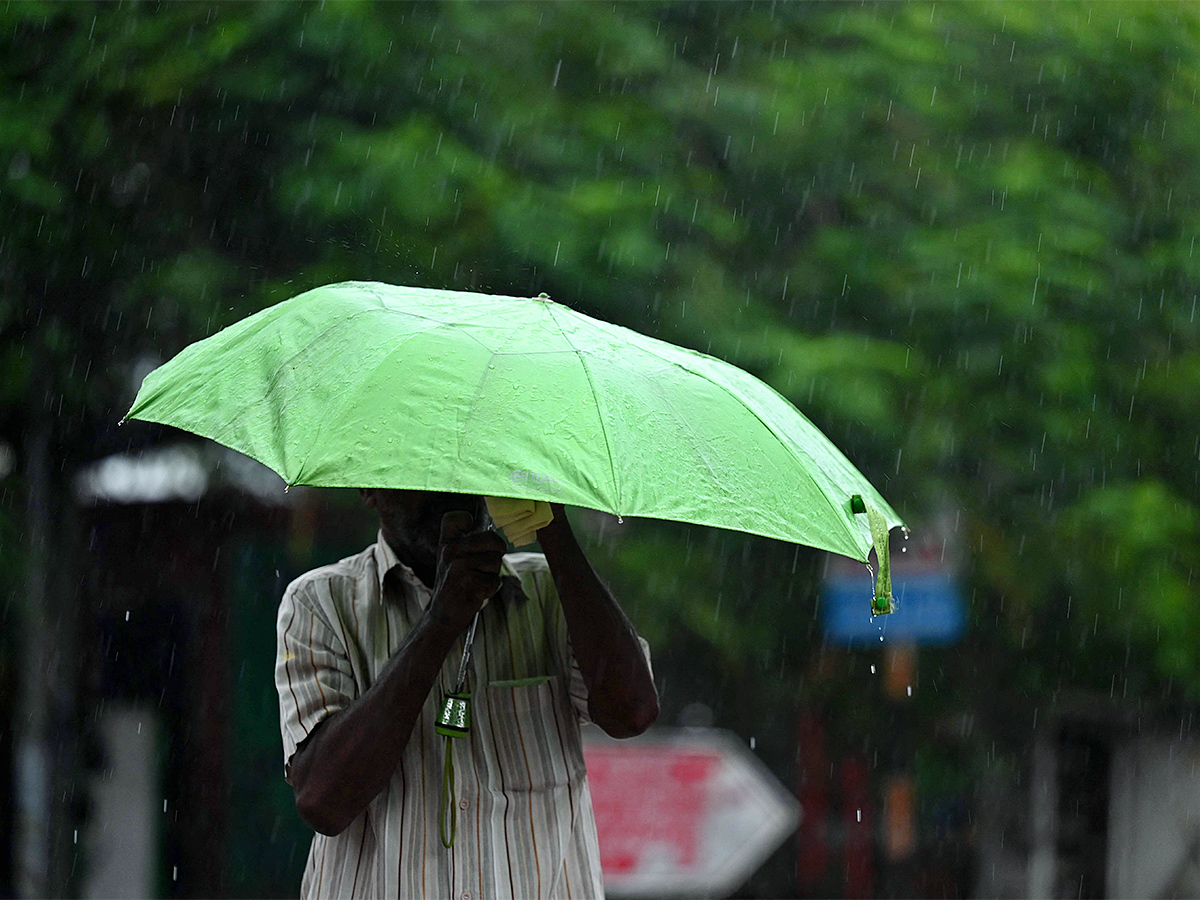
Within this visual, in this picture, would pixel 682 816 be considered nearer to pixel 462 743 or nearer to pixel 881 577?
pixel 462 743

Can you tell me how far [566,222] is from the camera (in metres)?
5.82

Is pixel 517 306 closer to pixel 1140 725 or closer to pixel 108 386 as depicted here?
pixel 108 386

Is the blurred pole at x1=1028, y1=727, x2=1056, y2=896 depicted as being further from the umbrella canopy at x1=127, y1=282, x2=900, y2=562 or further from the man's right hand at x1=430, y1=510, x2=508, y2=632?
the man's right hand at x1=430, y1=510, x2=508, y2=632

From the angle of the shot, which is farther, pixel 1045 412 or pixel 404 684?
pixel 1045 412

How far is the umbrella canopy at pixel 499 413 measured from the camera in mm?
1868

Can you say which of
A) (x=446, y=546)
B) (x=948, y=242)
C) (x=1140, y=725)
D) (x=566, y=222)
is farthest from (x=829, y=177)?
(x=446, y=546)

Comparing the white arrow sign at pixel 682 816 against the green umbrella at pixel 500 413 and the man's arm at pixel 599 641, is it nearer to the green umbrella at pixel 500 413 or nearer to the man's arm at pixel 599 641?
the man's arm at pixel 599 641

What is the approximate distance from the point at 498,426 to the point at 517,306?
1.36 feet

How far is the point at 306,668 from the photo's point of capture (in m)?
2.36

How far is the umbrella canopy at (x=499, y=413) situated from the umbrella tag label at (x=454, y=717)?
1.89 feet

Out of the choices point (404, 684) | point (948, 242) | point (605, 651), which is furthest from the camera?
point (948, 242)

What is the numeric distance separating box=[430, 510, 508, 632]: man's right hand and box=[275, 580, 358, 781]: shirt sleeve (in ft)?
0.90

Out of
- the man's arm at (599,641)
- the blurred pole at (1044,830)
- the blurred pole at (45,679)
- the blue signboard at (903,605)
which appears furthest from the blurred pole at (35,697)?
the blurred pole at (1044,830)

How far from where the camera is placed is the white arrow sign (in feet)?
20.0
